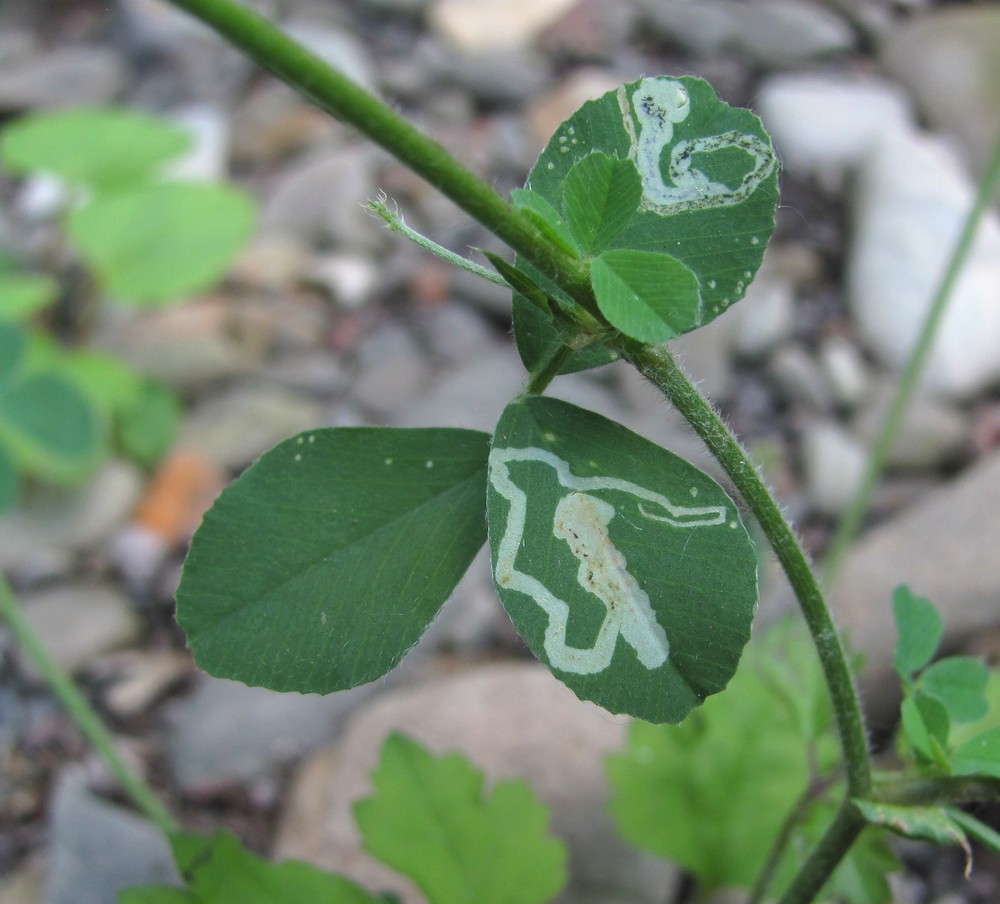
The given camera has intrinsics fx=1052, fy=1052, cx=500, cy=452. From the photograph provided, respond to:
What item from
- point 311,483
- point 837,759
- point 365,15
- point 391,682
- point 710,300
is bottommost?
point 391,682

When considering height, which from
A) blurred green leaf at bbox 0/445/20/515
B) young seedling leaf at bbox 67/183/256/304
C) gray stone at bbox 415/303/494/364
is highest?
blurred green leaf at bbox 0/445/20/515

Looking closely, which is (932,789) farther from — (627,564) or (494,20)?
(494,20)

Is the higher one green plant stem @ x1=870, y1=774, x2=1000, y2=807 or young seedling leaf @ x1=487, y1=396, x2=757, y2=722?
young seedling leaf @ x1=487, y1=396, x2=757, y2=722

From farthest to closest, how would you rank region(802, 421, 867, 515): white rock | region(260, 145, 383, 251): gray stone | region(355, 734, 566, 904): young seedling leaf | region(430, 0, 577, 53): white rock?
region(430, 0, 577, 53): white rock < region(260, 145, 383, 251): gray stone < region(802, 421, 867, 515): white rock < region(355, 734, 566, 904): young seedling leaf

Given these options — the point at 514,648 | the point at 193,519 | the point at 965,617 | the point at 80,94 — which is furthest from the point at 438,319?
the point at 80,94

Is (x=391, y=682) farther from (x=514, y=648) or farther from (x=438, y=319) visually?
(x=438, y=319)

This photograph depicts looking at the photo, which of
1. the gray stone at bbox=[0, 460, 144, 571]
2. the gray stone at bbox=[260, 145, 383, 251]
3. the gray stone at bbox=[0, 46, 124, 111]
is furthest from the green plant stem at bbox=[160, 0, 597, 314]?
the gray stone at bbox=[0, 46, 124, 111]

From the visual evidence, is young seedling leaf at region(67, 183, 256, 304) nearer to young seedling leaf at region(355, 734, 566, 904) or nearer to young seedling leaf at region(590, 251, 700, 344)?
young seedling leaf at region(355, 734, 566, 904)
